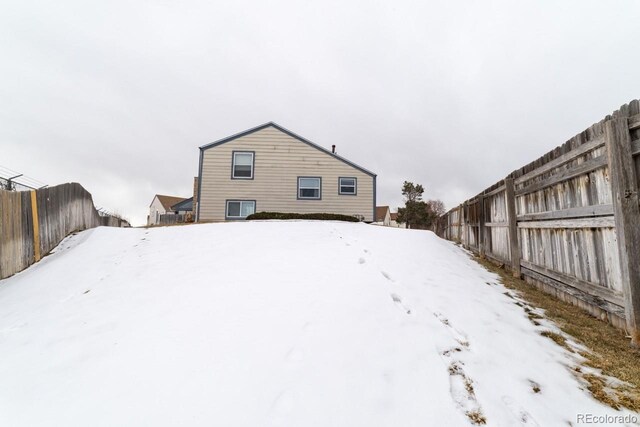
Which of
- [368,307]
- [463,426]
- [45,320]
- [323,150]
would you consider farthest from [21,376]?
[323,150]

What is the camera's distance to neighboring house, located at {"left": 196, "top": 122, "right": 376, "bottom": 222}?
Result: 561 inches

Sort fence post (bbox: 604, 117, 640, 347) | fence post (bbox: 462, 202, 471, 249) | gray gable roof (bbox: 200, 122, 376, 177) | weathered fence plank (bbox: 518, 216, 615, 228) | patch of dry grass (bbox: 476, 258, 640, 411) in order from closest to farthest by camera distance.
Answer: patch of dry grass (bbox: 476, 258, 640, 411), fence post (bbox: 604, 117, 640, 347), weathered fence plank (bbox: 518, 216, 615, 228), fence post (bbox: 462, 202, 471, 249), gray gable roof (bbox: 200, 122, 376, 177)

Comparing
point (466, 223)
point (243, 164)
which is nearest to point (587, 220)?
point (466, 223)

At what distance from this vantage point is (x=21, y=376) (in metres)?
2.27

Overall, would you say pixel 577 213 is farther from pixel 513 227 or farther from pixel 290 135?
pixel 290 135

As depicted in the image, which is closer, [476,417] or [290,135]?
[476,417]

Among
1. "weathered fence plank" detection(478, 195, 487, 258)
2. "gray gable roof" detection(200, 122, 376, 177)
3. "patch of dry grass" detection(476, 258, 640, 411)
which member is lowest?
"patch of dry grass" detection(476, 258, 640, 411)

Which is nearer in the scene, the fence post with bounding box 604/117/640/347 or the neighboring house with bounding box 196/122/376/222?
the fence post with bounding box 604/117/640/347

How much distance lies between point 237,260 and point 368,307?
2.90 meters

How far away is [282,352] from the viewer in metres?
2.30

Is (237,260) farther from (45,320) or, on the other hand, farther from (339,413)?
(339,413)

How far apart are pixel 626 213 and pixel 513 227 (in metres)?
3.06

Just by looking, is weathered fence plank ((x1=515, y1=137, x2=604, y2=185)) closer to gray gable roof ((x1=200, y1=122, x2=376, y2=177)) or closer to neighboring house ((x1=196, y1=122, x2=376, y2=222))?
neighboring house ((x1=196, y1=122, x2=376, y2=222))

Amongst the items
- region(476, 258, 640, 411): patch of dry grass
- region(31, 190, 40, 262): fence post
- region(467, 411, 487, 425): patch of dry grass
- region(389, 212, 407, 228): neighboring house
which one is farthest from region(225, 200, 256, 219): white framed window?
region(389, 212, 407, 228): neighboring house
